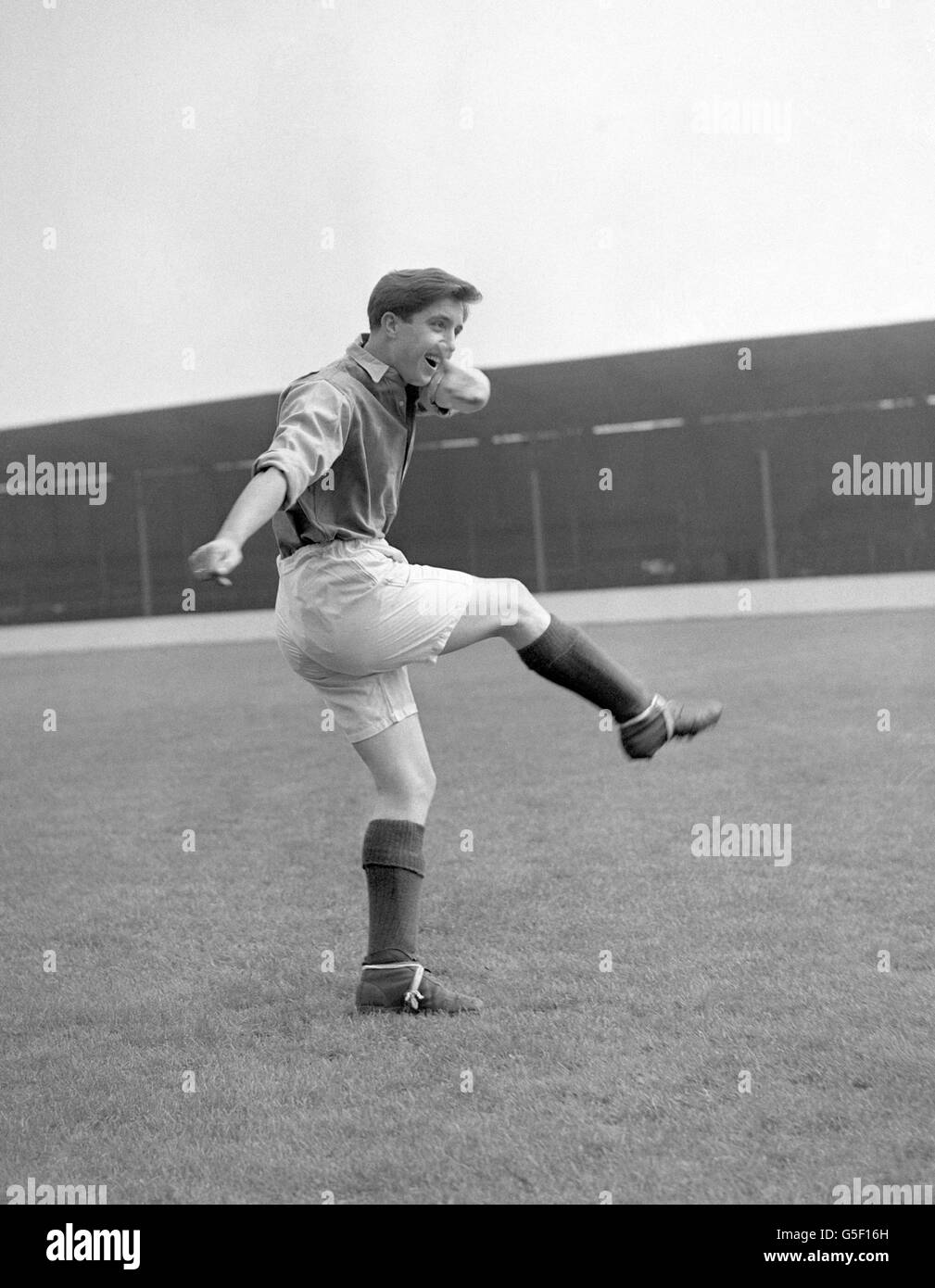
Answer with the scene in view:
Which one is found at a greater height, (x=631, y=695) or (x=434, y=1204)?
(x=631, y=695)

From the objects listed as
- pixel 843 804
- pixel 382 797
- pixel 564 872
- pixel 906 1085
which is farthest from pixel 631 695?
pixel 843 804

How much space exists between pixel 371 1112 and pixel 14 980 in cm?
170

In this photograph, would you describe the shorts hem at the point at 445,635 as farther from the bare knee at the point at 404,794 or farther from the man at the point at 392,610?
the bare knee at the point at 404,794

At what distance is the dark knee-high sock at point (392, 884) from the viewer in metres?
3.76

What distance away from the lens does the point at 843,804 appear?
641cm

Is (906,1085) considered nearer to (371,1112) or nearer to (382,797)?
(371,1112)

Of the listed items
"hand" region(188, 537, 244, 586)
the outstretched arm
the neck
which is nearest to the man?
the neck

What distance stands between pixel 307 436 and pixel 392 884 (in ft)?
3.97

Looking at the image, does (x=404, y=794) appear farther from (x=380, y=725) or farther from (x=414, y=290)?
(x=414, y=290)

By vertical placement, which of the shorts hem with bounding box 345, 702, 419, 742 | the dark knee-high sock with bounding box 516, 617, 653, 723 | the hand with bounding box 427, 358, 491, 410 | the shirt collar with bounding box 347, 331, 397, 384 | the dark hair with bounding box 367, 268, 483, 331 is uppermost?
the dark hair with bounding box 367, 268, 483, 331

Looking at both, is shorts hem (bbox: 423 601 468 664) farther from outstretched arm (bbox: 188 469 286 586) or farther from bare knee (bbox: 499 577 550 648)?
outstretched arm (bbox: 188 469 286 586)

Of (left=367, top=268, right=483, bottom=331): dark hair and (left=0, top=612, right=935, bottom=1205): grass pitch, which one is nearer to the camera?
(left=0, top=612, right=935, bottom=1205): grass pitch

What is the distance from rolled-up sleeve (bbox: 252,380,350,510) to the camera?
3088 millimetres

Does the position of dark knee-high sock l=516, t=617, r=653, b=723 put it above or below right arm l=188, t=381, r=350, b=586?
below
